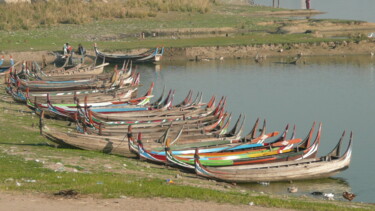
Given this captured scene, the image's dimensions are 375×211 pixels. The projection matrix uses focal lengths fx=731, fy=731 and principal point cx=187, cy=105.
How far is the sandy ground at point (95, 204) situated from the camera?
1338 cm

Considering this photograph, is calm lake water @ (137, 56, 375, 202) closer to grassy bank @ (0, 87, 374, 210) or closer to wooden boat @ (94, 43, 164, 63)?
wooden boat @ (94, 43, 164, 63)

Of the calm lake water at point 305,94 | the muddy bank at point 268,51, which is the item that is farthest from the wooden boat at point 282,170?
the muddy bank at point 268,51

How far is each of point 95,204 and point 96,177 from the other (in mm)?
2935

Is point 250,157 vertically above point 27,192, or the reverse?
point 27,192

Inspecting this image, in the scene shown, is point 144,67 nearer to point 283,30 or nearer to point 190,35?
point 190,35

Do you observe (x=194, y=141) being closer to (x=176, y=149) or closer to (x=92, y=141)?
(x=176, y=149)

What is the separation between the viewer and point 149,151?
2216 centimetres

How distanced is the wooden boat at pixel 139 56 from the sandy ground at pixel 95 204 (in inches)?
1557

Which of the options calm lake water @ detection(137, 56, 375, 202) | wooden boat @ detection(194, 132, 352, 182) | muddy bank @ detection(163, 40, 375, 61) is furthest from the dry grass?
wooden boat @ detection(194, 132, 352, 182)

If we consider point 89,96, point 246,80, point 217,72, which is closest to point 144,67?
point 217,72

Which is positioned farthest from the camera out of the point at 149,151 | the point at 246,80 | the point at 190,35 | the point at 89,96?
the point at 190,35

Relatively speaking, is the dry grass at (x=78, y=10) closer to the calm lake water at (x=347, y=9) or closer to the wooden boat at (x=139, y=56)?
the wooden boat at (x=139, y=56)

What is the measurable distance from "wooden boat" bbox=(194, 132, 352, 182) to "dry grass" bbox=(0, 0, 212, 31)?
45.0m

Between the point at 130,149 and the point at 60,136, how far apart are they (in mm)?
2194
